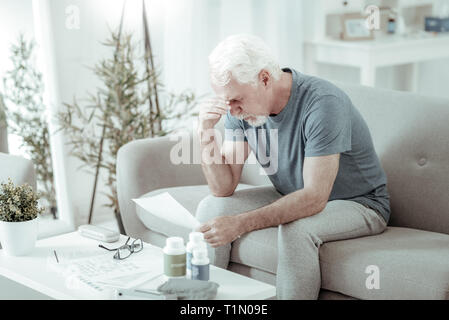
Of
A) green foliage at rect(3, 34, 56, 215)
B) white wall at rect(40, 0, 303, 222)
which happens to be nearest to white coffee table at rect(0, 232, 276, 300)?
green foliage at rect(3, 34, 56, 215)

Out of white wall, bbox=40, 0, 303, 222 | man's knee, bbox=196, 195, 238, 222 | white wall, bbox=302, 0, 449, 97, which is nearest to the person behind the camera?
man's knee, bbox=196, 195, 238, 222

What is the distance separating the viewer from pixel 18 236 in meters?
1.96

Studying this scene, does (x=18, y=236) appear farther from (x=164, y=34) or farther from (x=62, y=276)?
(x=164, y=34)

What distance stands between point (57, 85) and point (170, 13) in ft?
2.26

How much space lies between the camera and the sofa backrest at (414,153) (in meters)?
2.20

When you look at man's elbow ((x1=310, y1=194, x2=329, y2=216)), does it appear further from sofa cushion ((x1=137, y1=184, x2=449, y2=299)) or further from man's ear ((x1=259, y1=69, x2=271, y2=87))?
man's ear ((x1=259, y1=69, x2=271, y2=87))

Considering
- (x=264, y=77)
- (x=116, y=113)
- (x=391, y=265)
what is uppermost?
(x=264, y=77)

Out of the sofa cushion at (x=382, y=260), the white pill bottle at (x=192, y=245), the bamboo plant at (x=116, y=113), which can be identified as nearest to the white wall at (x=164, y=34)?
the bamboo plant at (x=116, y=113)

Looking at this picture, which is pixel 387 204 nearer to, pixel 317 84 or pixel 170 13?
pixel 317 84

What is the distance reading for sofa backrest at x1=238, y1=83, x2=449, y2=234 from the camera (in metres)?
2.20

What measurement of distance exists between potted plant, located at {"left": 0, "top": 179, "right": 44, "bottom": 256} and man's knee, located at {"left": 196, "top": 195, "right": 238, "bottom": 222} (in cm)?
51

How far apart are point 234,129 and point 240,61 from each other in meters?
0.34

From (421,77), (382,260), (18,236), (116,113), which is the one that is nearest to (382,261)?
(382,260)

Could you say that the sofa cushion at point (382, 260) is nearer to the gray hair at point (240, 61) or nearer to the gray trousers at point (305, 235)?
the gray trousers at point (305, 235)
